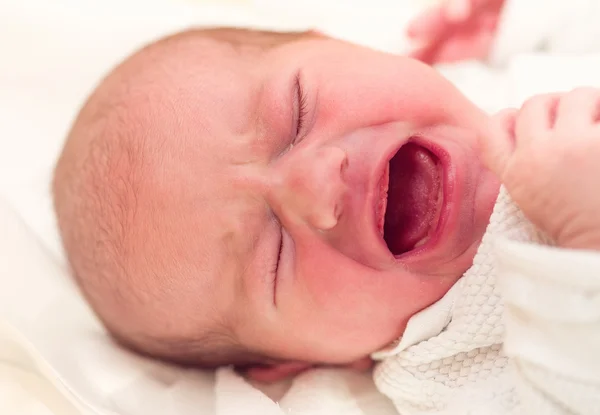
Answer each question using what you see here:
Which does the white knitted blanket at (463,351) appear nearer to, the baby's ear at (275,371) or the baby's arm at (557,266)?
the baby's arm at (557,266)

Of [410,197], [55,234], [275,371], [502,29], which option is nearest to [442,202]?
[410,197]

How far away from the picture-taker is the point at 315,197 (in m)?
0.93

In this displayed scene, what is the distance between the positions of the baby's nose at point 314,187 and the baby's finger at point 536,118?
0.24 meters

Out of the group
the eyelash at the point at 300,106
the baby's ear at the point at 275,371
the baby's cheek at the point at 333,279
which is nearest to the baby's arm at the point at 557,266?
the baby's cheek at the point at 333,279

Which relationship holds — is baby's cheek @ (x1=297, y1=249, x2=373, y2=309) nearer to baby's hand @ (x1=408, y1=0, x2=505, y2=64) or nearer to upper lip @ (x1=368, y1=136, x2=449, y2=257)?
upper lip @ (x1=368, y1=136, x2=449, y2=257)

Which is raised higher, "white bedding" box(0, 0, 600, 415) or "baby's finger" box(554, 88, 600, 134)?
"baby's finger" box(554, 88, 600, 134)

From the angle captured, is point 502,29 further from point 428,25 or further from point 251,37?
point 251,37

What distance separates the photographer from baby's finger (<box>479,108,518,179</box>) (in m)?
0.87

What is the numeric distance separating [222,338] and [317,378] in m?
0.19

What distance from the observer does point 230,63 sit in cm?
108

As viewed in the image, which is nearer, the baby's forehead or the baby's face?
the baby's face

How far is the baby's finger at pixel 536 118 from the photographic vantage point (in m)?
0.83

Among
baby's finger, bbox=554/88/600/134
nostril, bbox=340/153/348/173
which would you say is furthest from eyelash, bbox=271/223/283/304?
baby's finger, bbox=554/88/600/134

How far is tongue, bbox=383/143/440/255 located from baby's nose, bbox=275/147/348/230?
14 cm
